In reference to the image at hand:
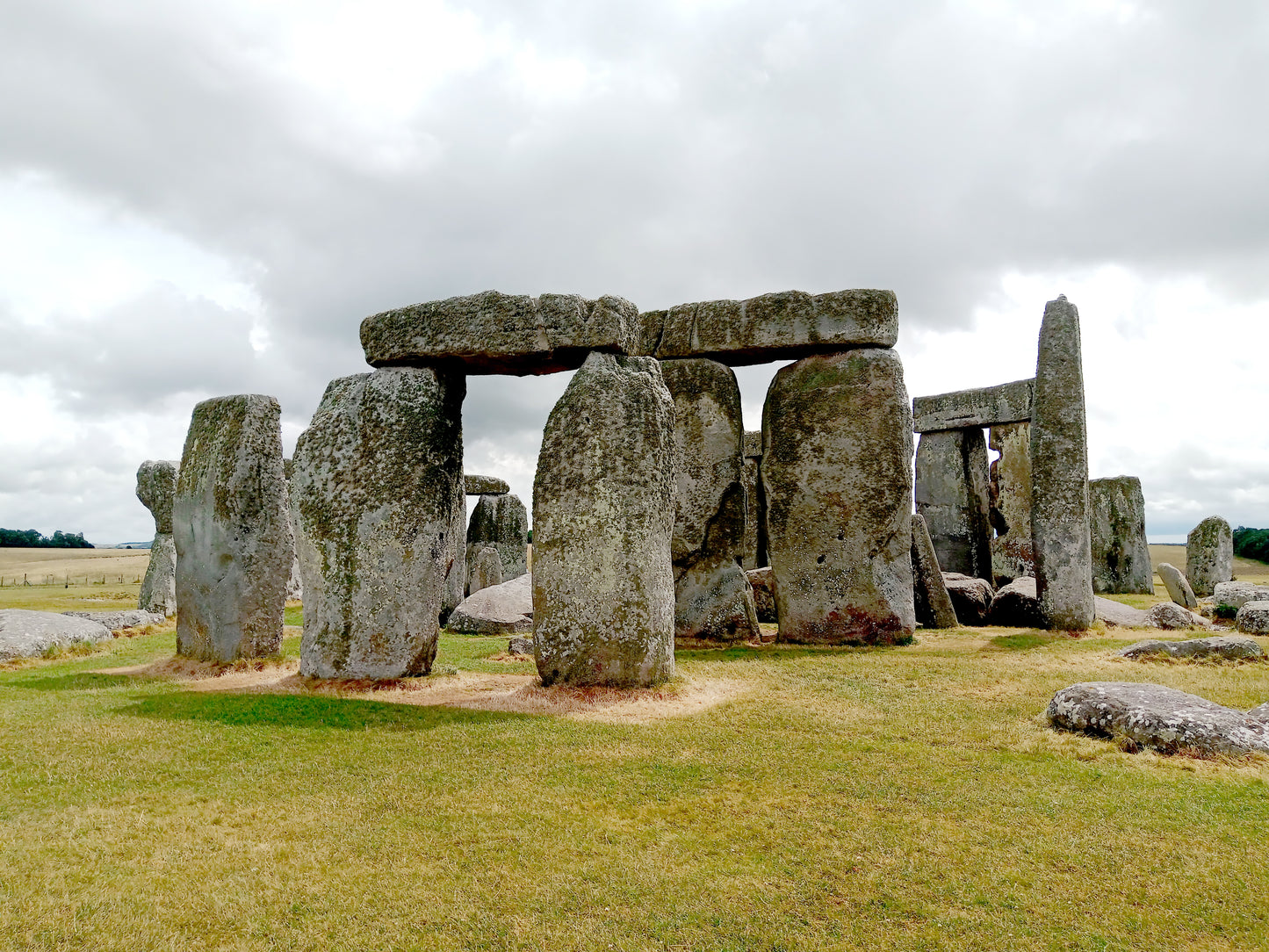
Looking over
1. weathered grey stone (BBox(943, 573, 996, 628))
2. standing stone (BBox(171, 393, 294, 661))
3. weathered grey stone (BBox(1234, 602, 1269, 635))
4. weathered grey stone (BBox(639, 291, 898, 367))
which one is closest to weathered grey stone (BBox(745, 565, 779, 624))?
weathered grey stone (BBox(943, 573, 996, 628))

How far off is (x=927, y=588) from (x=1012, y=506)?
662 centimetres

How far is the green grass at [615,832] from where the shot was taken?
3.25 m

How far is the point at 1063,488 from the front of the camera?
12156 millimetres

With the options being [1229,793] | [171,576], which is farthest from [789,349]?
[171,576]

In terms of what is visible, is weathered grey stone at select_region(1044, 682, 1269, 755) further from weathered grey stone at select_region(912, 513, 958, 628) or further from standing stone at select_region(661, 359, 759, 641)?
weathered grey stone at select_region(912, 513, 958, 628)

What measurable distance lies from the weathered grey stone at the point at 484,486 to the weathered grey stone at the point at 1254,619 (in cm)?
1447

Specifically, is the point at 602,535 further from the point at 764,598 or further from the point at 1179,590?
the point at 1179,590

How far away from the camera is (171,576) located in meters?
16.8

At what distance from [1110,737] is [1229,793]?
3.38ft

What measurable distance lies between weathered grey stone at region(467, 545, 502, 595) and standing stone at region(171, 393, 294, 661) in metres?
9.82

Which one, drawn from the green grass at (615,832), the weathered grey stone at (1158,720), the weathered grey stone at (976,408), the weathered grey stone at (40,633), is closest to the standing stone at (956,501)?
the weathered grey stone at (976,408)

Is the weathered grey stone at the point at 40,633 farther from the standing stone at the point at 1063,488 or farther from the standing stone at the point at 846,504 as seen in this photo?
the standing stone at the point at 1063,488

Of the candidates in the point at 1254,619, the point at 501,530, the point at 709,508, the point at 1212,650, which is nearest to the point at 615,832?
the point at 1212,650

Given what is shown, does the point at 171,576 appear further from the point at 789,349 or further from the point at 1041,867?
the point at 1041,867
